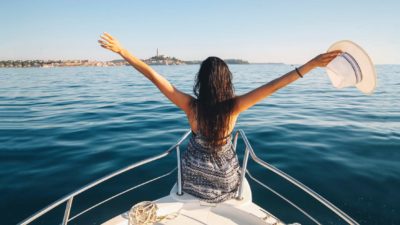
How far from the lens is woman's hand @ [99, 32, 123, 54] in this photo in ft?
7.63

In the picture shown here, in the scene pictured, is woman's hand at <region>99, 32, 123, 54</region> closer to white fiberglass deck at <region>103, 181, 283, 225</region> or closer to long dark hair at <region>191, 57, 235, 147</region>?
long dark hair at <region>191, 57, 235, 147</region>

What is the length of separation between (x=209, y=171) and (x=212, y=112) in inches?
26.4

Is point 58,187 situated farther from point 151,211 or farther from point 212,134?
point 212,134

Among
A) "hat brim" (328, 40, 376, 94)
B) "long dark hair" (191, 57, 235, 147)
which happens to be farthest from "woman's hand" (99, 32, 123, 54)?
"hat brim" (328, 40, 376, 94)

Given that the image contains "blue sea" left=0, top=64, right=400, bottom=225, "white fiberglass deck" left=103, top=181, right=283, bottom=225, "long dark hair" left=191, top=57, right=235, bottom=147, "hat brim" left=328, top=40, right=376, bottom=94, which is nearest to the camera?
"hat brim" left=328, top=40, right=376, bottom=94

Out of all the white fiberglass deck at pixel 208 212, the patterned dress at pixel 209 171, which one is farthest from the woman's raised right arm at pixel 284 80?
the white fiberglass deck at pixel 208 212

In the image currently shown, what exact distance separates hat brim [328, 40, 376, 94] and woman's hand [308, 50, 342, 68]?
0.20 feet

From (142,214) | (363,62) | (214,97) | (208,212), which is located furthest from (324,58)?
(142,214)

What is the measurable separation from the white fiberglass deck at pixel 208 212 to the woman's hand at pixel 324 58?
5.09 ft

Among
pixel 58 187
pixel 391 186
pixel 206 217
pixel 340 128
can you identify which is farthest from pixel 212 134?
pixel 340 128

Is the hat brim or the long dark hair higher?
the hat brim

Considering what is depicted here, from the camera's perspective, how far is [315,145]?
6961mm

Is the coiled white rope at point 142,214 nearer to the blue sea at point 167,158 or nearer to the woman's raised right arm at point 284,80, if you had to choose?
the woman's raised right arm at point 284,80

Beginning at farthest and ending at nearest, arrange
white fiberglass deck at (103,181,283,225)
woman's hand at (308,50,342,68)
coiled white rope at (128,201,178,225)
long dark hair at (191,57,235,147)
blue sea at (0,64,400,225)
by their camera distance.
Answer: blue sea at (0,64,400,225) → white fiberglass deck at (103,181,283,225) → long dark hair at (191,57,235,147) → coiled white rope at (128,201,178,225) → woman's hand at (308,50,342,68)
